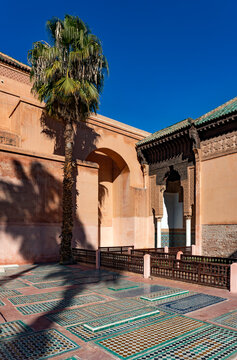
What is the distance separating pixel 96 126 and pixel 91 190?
4.43m

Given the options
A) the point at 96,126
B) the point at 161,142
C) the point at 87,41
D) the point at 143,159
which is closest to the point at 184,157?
the point at 161,142

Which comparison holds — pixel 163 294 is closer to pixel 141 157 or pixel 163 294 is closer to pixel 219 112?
pixel 219 112

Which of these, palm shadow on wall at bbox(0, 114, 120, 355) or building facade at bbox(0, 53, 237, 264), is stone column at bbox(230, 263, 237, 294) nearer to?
palm shadow on wall at bbox(0, 114, 120, 355)

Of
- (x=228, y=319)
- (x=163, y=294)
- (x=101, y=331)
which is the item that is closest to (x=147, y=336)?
(x=101, y=331)

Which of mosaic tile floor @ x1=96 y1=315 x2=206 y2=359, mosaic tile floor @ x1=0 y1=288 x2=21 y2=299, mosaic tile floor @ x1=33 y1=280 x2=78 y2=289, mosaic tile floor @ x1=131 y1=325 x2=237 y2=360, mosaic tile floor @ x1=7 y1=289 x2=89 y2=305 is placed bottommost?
mosaic tile floor @ x1=33 y1=280 x2=78 y2=289

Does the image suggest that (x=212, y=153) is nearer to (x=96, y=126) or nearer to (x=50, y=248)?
(x=96, y=126)

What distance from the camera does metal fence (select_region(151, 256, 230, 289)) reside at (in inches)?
293

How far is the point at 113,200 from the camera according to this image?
20656mm

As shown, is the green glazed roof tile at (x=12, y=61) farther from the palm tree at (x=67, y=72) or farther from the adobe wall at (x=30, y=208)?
the adobe wall at (x=30, y=208)

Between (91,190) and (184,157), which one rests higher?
(184,157)

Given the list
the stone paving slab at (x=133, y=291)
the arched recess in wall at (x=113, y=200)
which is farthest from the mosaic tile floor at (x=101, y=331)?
the arched recess in wall at (x=113, y=200)

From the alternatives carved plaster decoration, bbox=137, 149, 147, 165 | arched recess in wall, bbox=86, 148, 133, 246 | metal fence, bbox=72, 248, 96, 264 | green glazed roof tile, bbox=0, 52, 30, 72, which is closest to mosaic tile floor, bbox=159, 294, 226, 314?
metal fence, bbox=72, 248, 96, 264

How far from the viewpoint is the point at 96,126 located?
1770 cm

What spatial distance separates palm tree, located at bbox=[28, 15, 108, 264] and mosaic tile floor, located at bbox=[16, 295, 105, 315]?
601cm
